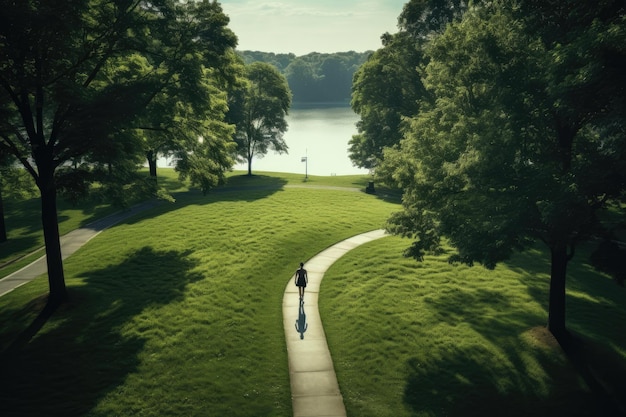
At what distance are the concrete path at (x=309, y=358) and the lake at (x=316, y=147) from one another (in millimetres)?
41465

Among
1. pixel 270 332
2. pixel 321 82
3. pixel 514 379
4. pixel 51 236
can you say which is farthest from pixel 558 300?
pixel 321 82

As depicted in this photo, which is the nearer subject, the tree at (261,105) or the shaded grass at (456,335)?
the shaded grass at (456,335)

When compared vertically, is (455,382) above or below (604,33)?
below

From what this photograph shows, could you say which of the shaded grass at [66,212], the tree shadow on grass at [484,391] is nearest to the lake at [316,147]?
the shaded grass at [66,212]

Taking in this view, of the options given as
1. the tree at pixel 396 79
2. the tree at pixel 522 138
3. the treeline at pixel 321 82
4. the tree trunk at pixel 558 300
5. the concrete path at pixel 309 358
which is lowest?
the concrete path at pixel 309 358

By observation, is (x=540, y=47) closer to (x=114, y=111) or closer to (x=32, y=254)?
(x=114, y=111)

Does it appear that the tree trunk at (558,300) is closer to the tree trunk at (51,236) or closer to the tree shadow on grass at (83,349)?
the tree shadow on grass at (83,349)

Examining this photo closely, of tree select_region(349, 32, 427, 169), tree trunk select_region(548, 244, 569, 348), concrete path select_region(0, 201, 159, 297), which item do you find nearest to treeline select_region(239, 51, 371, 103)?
tree select_region(349, 32, 427, 169)

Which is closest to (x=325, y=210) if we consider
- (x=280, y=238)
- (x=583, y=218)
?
(x=280, y=238)

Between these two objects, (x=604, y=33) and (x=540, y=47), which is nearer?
(x=604, y=33)

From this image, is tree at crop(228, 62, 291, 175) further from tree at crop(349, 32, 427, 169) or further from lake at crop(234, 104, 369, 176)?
tree at crop(349, 32, 427, 169)

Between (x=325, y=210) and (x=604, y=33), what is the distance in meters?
24.8

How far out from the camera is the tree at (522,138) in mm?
10492

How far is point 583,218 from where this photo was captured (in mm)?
10992
